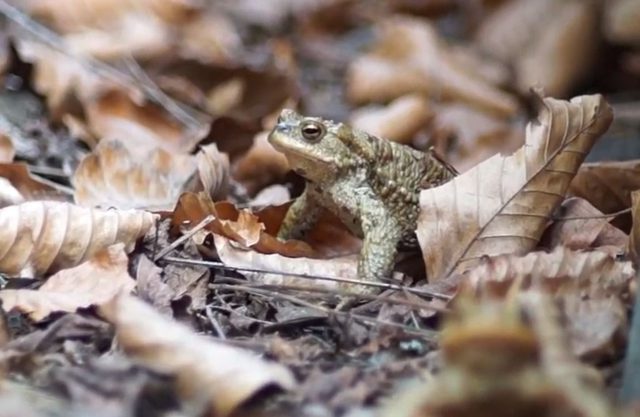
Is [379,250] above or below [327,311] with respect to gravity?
above

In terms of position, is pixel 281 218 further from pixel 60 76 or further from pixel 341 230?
pixel 60 76

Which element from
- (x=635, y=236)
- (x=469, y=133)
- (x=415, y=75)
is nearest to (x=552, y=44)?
(x=415, y=75)

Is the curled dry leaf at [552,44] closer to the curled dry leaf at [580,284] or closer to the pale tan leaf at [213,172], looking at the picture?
the pale tan leaf at [213,172]

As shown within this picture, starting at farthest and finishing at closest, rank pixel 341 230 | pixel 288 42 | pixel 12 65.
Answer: pixel 288 42
pixel 12 65
pixel 341 230

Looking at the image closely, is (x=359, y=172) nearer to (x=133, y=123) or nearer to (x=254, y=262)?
(x=254, y=262)

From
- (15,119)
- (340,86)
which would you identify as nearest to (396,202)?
(15,119)

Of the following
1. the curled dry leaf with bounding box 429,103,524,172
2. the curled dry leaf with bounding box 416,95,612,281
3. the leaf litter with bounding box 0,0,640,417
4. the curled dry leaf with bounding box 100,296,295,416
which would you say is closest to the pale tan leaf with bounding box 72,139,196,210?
the leaf litter with bounding box 0,0,640,417

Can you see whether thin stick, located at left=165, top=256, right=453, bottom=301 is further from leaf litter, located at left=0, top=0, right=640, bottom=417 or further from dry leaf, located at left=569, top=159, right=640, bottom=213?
dry leaf, located at left=569, top=159, right=640, bottom=213
